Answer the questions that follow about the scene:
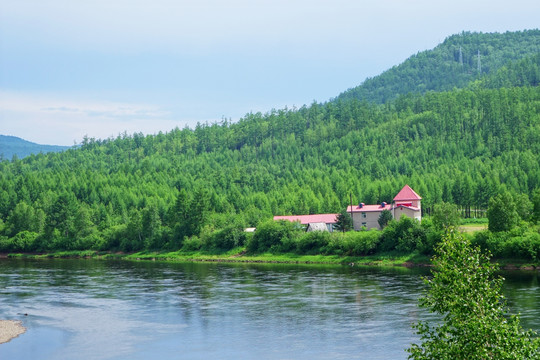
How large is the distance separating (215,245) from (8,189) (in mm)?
95713

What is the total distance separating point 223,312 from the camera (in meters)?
63.9

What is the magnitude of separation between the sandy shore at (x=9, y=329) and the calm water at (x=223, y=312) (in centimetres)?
86

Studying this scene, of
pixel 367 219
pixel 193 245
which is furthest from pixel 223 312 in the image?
pixel 367 219

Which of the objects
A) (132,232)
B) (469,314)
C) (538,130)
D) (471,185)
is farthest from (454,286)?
(538,130)

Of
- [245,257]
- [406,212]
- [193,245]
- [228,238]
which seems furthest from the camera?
[193,245]

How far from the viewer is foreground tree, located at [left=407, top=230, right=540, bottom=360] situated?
867 inches

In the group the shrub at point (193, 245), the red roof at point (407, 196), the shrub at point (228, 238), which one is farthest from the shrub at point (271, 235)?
the red roof at point (407, 196)

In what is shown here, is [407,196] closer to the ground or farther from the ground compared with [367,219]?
farther from the ground

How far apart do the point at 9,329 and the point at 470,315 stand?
47017mm

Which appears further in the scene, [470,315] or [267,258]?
[267,258]

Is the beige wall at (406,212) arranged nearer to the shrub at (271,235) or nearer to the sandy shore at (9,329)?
the shrub at (271,235)

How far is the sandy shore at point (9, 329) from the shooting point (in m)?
55.6

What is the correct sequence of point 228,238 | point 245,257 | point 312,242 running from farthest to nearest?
1. point 228,238
2. point 245,257
3. point 312,242

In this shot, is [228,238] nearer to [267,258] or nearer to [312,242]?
[267,258]
